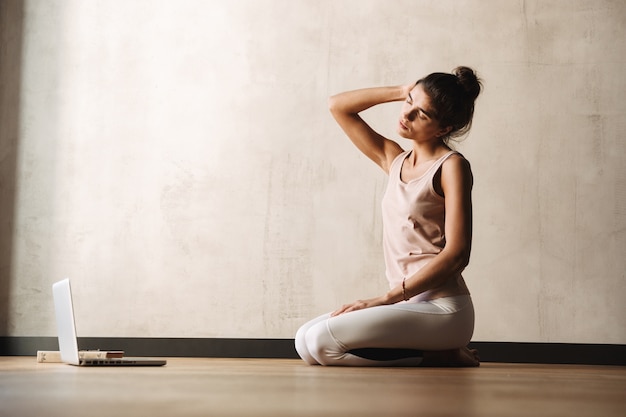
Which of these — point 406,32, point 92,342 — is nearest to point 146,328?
point 92,342

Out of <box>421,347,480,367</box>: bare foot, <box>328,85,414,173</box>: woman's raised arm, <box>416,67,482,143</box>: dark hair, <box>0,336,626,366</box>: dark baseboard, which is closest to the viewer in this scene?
<box>421,347,480,367</box>: bare foot

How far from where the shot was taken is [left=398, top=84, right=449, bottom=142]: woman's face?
2.52m

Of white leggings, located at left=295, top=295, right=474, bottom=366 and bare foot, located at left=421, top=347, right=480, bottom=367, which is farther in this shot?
bare foot, located at left=421, top=347, right=480, bottom=367

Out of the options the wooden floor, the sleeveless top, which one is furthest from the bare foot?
the wooden floor

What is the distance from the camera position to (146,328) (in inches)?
154

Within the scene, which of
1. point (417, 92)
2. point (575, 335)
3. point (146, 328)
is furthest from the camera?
point (146, 328)

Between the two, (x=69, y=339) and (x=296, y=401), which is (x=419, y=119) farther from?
(x=296, y=401)

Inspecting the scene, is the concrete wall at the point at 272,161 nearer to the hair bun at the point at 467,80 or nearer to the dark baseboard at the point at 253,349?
the dark baseboard at the point at 253,349

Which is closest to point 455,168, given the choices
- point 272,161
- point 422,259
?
point 422,259

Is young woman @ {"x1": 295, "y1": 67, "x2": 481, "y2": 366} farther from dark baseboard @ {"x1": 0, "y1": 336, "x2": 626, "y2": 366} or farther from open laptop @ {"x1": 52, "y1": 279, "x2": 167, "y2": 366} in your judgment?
dark baseboard @ {"x1": 0, "y1": 336, "x2": 626, "y2": 366}

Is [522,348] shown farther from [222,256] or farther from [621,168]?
[222,256]

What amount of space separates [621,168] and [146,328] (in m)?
2.49

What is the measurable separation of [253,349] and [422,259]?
158cm

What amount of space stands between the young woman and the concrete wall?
4.02 feet
